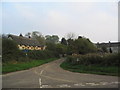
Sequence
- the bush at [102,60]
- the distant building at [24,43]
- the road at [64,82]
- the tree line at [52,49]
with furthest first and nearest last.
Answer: the distant building at [24,43] < the tree line at [52,49] < the bush at [102,60] < the road at [64,82]

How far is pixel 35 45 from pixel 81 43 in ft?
133

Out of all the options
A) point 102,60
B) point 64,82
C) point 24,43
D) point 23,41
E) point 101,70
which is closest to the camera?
point 64,82

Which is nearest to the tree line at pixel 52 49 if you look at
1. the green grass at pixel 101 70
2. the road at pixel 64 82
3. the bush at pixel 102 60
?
the bush at pixel 102 60

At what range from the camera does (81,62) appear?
3362 centimetres

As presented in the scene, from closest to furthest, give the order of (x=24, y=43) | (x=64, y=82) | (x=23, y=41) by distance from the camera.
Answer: (x=64, y=82), (x=24, y=43), (x=23, y=41)

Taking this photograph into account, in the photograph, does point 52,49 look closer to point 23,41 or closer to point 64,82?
point 23,41

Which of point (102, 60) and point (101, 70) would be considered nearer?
point (101, 70)

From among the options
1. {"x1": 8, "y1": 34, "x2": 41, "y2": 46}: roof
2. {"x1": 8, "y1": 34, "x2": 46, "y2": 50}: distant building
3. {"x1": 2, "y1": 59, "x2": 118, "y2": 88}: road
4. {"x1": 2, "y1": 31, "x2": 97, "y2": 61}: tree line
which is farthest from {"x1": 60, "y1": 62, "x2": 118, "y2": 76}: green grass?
{"x1": 8, "y1": 34, "x2": 41, "y2": 46}: roof

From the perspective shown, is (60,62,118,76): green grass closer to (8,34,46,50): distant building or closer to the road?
the road

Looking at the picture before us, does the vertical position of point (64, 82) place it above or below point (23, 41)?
below

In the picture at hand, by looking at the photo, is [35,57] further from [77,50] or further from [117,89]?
[117,89]

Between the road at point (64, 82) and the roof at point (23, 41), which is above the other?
the roof at point (23, 41)

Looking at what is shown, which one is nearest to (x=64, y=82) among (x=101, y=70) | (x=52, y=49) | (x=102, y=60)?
(x=101, y=70)

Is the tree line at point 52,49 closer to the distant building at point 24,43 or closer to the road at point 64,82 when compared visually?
the distant building at point 24,43
